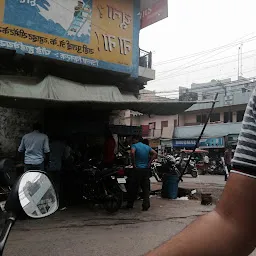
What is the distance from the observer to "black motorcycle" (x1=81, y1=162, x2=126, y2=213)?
21.7 feet

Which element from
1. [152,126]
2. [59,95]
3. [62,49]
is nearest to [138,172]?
[59,95]

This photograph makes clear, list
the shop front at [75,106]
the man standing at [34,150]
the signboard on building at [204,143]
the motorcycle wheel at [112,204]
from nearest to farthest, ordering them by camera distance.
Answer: the shop front at [75,106]
the man standing at [34,150]
the motorcycle wheel at [112,204]
the signboard on building at [204,143]

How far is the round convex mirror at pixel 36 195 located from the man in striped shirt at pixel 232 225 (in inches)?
25.9

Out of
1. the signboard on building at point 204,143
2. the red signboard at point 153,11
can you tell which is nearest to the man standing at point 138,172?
the red signboard at point 153,11

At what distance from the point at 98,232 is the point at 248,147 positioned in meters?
4.54

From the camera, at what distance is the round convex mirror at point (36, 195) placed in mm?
1306

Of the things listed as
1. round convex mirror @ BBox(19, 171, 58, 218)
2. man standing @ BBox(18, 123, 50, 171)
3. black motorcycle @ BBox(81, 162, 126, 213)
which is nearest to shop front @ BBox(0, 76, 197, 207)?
black motorcycle @ BBox(81, 162, 126, 213)

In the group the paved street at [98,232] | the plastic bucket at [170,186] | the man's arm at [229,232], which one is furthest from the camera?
the plastic bucket at [170,186]

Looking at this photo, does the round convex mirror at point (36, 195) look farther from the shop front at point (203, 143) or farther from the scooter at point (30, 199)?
the shop front at point (203, 143)

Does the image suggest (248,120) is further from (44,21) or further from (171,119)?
(171,119)

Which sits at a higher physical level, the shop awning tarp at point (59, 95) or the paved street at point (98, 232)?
the shop awning tarp at point (59, 95)

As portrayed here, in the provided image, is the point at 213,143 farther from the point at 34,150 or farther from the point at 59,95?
the point at 59,95

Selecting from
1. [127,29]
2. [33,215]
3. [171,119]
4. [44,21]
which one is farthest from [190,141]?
[33,215]

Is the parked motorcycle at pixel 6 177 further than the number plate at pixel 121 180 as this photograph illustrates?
No
